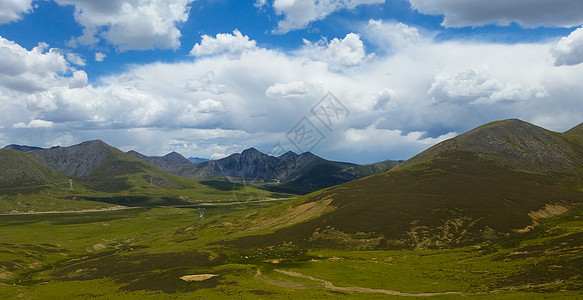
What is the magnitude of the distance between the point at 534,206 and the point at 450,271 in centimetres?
10024

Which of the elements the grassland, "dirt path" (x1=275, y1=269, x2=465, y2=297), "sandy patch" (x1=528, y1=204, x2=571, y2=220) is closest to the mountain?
"sandy patch" (x1=528, y1=204, x2=571, y2=220)

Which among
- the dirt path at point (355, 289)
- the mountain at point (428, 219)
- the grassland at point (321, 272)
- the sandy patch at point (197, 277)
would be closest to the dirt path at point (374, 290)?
the dirt path at point (355, 289)

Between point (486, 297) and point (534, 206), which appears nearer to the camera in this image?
point (486, 297)

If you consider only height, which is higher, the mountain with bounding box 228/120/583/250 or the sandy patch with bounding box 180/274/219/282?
the mountain with bounding box 228/120/583/250

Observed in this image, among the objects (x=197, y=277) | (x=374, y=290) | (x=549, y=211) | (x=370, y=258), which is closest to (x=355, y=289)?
(x=374, y=290)

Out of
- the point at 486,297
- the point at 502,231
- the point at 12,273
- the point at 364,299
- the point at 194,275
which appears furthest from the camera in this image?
the point at 502,231

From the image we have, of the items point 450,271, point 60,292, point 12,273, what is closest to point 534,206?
point 450,271

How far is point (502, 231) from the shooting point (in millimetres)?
138875

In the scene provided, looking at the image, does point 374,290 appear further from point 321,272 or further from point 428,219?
point 428,219

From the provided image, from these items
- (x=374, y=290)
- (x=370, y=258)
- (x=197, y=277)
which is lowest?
(x=197, y=277)

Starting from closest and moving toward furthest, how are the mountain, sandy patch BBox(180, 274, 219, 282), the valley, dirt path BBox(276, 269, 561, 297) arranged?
dirt path BBox(276, 269, 561, 297)
the valley
sandy patch BBox(180, 274, 219, 282)
the mountain

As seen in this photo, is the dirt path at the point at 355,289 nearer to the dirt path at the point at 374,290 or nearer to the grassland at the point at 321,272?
the dirt path at the point at 374,290

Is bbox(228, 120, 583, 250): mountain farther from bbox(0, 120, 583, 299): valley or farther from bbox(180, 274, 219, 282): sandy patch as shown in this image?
bbox(180, 274, 219, 282): sandy patch

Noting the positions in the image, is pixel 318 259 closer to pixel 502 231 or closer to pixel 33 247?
pixel 502 231
